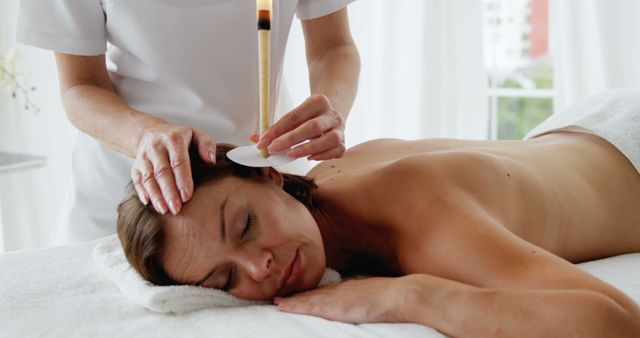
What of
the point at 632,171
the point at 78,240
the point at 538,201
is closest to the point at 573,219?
the point at 538,201

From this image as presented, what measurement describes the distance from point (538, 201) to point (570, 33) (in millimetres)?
1781

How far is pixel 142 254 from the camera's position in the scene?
1.31m

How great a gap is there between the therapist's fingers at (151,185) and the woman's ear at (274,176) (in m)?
0.25

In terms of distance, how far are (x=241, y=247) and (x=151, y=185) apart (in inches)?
7.2

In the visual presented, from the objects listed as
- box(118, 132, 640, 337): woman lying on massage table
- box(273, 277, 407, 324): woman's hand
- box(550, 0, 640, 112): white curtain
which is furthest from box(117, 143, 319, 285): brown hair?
box(550, 0, 640, 112): white curtain

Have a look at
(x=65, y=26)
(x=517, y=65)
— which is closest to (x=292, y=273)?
(x=65, y=26)

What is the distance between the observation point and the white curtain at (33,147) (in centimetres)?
321

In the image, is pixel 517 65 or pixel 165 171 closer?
pixel 165 171

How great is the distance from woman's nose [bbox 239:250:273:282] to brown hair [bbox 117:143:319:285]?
0.16m

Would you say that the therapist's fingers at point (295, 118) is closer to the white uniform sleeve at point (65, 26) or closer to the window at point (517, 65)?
the white uniform sleeve at point (65, 26)

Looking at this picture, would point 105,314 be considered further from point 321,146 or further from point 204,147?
point 321,146

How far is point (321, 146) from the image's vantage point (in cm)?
131

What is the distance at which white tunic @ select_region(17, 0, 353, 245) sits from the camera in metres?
1.68

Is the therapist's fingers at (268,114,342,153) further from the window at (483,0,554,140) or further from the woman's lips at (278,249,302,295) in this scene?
the window at (483,0,554,140)
